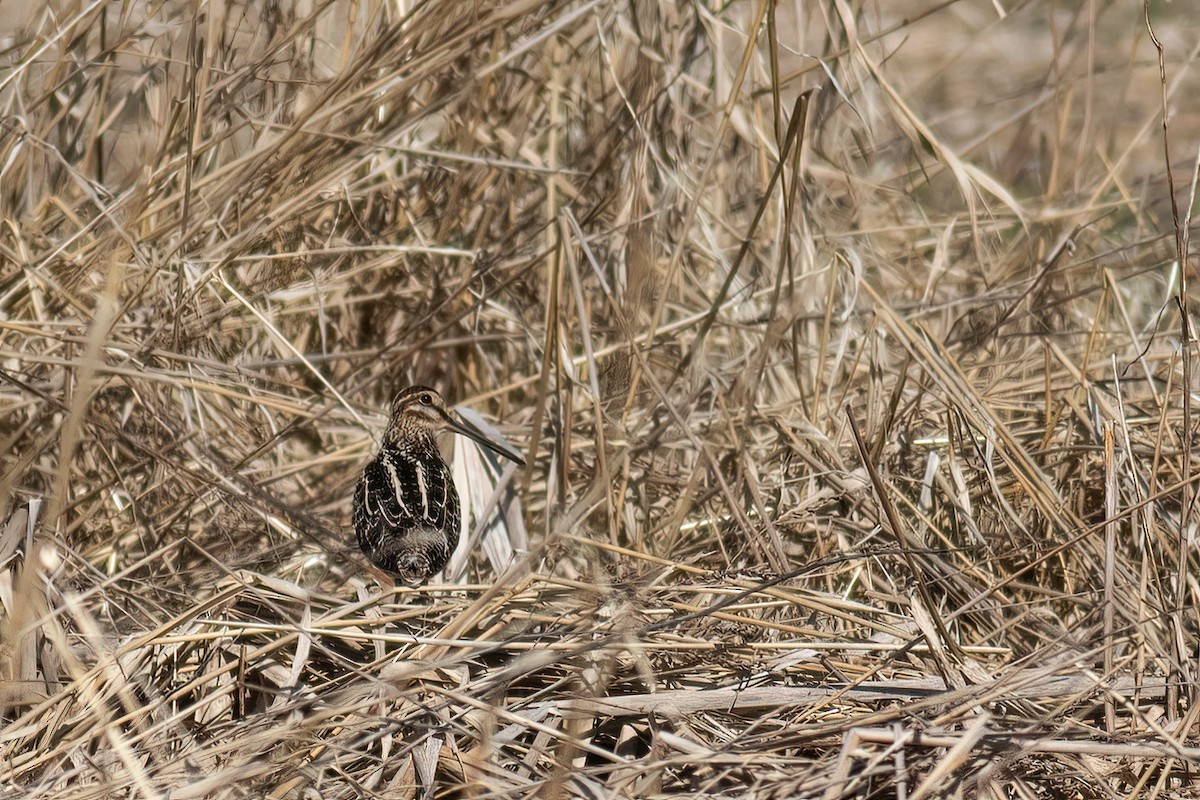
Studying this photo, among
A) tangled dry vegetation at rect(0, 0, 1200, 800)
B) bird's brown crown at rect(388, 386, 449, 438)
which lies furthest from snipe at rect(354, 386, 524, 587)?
tangled dry vegetation at rect(0, 0, 1200, 800)

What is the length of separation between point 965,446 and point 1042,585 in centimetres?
47

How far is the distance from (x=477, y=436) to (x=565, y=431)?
1.02ft

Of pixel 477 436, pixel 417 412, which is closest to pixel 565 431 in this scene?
pixel 477 436

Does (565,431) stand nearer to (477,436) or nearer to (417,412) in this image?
(477,436)

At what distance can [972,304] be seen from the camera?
14.1 ft

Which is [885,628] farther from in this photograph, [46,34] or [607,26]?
[46,34]

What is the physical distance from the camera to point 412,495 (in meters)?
3.46

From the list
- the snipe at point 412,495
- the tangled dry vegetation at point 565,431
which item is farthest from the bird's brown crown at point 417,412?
the tangled dry vegetation at point 565,431

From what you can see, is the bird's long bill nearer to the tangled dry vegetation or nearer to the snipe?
the snipe

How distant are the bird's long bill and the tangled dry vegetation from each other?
14cm

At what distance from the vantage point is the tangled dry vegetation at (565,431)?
2678 mm

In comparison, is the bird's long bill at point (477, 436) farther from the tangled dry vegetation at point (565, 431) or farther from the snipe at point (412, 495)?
the tangled dry vegetation at point (565, 431)

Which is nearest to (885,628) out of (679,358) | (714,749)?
(714,749)

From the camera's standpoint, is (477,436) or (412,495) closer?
(412,495)
